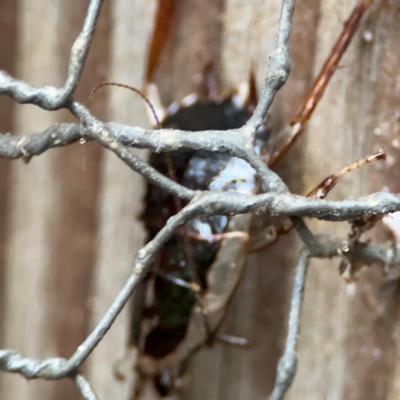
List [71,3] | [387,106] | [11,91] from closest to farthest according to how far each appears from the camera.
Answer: [11,91] < [387,106] < [71,3]

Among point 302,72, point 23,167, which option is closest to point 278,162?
point 302,72

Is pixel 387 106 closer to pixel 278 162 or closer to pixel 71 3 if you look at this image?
pixel 278 162

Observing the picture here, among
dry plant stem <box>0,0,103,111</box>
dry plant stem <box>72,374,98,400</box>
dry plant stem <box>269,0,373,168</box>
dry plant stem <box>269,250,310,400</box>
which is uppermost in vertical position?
dry plant stem <box>269,0,373,168</box>

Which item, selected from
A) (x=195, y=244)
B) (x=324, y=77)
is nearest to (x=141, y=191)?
(x=195, y=244)

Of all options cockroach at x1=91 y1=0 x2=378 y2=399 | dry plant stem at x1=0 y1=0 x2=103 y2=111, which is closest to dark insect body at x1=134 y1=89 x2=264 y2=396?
cockroach at x1=91 y1=0 x2=378 y2=399

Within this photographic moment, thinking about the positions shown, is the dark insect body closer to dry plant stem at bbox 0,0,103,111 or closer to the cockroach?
the cockroach

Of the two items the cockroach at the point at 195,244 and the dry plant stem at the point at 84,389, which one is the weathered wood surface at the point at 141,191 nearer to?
the cockroach at the point at 195,244

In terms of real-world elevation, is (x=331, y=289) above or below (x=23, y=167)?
below
